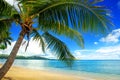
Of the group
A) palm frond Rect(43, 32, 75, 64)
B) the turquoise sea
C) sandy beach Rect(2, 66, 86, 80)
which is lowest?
the turquoise sea

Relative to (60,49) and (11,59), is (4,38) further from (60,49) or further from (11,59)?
(11,59)

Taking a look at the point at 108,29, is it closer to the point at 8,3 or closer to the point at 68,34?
the point at 68,34

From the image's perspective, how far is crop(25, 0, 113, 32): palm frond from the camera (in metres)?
5.74

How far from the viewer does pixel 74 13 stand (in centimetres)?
614

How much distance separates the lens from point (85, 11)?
5844 millimetres

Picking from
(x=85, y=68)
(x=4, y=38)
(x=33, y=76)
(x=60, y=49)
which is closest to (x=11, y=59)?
(x=60, y=49)

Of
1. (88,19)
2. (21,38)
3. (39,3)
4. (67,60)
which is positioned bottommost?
(67,60)

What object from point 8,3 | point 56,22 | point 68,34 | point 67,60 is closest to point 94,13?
point 56,22

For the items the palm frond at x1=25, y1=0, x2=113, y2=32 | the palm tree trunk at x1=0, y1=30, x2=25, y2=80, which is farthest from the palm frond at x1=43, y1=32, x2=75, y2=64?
the palm tree trunk at x1=0, y1=30, x2=25, y2=80

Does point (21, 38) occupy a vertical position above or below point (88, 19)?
below

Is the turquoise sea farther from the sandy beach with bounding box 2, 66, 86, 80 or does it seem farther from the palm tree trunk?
the palm tree trunk

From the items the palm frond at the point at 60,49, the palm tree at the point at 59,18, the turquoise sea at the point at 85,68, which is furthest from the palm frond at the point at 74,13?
the turquoise sea at the point at 85,68

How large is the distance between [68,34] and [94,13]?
1.90 m

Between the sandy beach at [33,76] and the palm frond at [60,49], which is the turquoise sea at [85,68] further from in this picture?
the sandy beach at [33,76]
